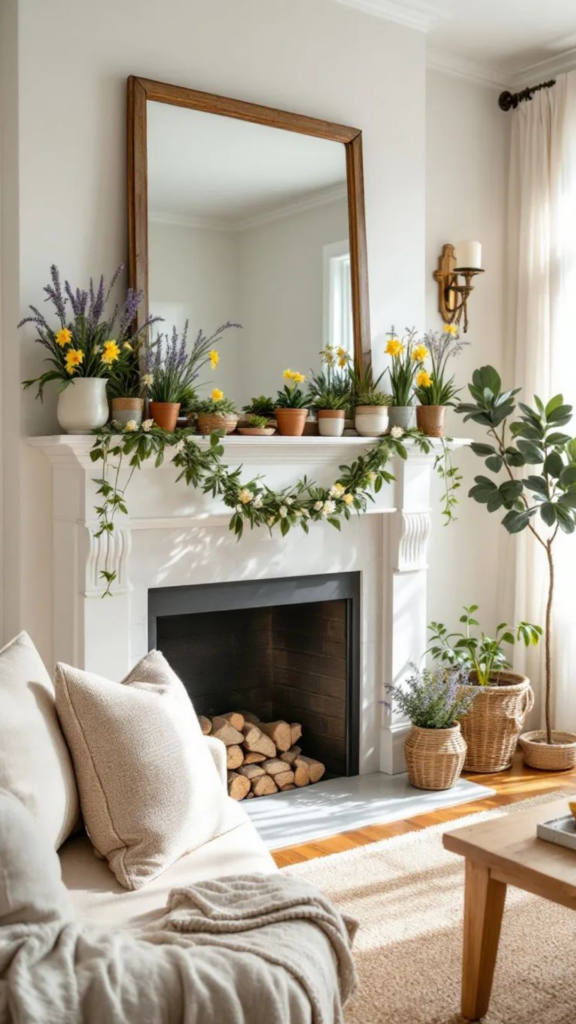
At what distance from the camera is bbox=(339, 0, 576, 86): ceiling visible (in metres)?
3.89

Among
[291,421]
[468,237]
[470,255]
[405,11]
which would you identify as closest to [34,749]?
[291,421]

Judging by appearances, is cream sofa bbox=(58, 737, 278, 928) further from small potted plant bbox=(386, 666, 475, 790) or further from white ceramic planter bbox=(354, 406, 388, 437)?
white ceramic planter bbox=(354, 406, 388, 437)

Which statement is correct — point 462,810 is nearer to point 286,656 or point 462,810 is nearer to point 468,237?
point 286,656

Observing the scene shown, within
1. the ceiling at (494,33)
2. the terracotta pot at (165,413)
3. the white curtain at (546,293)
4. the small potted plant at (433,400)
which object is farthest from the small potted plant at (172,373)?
the white curtain at (546,293)

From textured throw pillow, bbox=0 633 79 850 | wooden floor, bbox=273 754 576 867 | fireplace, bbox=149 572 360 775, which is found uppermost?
textured throw pillow, bbox=0 633 79 850

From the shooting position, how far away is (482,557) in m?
4.71

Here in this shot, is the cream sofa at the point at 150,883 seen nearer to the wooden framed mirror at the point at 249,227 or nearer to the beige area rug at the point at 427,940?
the beige area rug at the point at 427,940

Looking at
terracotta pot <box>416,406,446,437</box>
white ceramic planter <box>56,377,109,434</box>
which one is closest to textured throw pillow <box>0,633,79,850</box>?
white ceramic planter <box>56,377,109,434</box>

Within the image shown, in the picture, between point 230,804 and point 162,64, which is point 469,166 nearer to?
point 162,64

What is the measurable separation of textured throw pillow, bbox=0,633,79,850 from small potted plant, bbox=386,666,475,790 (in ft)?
6.35

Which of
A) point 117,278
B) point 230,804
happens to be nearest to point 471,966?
point 230,804

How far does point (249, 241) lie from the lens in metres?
3.56

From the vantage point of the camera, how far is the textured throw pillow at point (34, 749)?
1.91m

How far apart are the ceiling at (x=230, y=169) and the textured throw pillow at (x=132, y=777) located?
1851 millimetres
